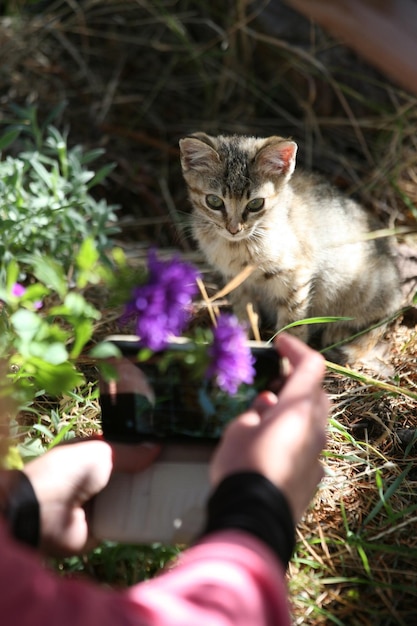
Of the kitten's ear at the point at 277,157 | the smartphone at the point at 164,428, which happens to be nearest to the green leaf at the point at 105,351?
the smartphone at the point at 164,428

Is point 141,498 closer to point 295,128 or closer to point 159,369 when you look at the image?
point 159,369

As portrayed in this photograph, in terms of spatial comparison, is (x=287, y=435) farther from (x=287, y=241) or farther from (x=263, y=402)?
(x=287, y=241)

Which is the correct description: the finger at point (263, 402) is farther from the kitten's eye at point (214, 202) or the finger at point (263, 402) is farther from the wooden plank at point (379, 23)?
the kitten's eye at point (214, 202)

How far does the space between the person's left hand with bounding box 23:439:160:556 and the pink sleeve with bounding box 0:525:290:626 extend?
0.40 metres

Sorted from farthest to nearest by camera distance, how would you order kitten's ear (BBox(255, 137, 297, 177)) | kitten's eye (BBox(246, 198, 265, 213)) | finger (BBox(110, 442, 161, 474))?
1. kitten's eye (BBox(246, 198, 265, 213))
2. kitten's ear (BBox(255, 137, 297, 177))
3. finger (BBox(110, 442, 161, 474))

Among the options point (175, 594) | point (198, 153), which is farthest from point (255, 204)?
point (175, 594)

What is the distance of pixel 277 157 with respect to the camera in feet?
8.19

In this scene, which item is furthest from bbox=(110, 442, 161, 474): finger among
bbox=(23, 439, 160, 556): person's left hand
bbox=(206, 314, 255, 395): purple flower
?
bbox=(206, 314, 255, 395): purple flower

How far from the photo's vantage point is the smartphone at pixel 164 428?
158 centimetres

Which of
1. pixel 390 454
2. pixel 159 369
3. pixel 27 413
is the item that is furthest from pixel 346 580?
pixel 27 413

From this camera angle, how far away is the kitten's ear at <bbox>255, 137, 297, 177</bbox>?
243 cm

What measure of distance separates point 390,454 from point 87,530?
1.03 m

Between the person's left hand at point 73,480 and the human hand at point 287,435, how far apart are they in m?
0.35

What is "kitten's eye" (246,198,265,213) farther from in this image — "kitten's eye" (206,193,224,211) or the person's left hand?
→ the person's left hand
